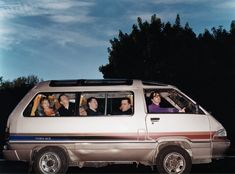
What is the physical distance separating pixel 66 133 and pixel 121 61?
4986cm

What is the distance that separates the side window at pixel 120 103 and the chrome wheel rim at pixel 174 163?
1.12 m

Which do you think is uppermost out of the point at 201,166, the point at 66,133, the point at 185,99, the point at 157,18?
→ the point at 157,18

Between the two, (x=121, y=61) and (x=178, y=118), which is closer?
(x=178, y=118)

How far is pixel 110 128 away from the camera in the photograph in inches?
377

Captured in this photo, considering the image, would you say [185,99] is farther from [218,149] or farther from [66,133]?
[66,133]

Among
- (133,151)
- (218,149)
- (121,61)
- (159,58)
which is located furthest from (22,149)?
(121,61)

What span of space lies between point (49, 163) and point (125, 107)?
1.84 metres

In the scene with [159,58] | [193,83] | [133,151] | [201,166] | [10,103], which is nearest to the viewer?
[133,151]

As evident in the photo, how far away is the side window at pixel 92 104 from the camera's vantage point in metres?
9.73

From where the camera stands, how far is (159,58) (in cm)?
5438

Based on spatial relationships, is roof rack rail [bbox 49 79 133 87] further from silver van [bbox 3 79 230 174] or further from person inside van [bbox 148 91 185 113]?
person inside van [bbox 148 91 185 113]

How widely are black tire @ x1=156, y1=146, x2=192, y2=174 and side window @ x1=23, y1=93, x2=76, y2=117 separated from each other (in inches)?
76.1

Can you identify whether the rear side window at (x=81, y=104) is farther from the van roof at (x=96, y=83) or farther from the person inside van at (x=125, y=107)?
the van roof at (x=96, y=83)

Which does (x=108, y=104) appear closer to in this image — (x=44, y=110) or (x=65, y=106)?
(x=65, y=106)
